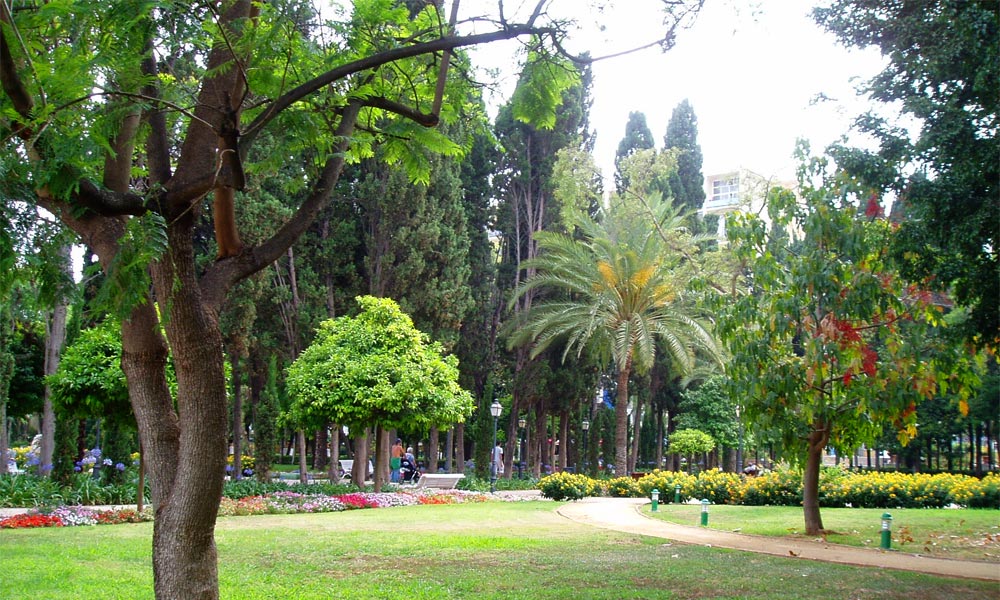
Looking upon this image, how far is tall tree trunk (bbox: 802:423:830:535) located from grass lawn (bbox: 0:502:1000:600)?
9.63 ft

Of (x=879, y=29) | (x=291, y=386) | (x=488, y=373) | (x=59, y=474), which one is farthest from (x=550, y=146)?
(x=879, y=29)

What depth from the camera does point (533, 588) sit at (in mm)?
8000

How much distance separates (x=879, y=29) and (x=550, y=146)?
87.9 feet

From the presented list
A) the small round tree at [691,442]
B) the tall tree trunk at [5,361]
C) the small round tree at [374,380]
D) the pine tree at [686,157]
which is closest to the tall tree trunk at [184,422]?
the small round tree at [374,380]

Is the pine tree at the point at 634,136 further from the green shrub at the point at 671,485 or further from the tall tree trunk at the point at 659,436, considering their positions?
the green shrub at the point at 671,485

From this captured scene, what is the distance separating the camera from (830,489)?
2028 centimetres

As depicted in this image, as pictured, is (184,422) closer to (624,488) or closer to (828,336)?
(828,336)

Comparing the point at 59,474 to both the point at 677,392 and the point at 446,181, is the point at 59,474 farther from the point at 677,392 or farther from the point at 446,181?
the point at 677,392

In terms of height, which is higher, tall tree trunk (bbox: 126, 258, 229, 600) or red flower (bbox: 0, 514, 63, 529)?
tall tree trunk (bbox: 126, 258, 229, 600)

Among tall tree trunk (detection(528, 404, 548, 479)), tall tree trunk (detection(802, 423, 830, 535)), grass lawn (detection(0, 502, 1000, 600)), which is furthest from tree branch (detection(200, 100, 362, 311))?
tall tree trunk (detection(528, 404, 548, 479))

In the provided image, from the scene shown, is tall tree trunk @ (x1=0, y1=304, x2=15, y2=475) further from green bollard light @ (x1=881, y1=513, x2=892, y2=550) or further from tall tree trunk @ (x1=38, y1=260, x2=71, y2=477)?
green bollard light @ (x1=881, y1=513, x2=892, y2=550)

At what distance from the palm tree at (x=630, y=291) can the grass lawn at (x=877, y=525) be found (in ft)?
20.6

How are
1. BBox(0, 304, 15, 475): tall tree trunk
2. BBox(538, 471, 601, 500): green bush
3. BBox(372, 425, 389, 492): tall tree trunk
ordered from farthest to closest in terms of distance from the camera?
1. BBox(372, 425, 389, 492): tall tree trunk
2. BBox(538, 471, 601, 500): green bush
3. BBox(0, 304, 15, 475): tall tree trunk

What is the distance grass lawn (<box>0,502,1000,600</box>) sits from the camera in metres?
7.81
